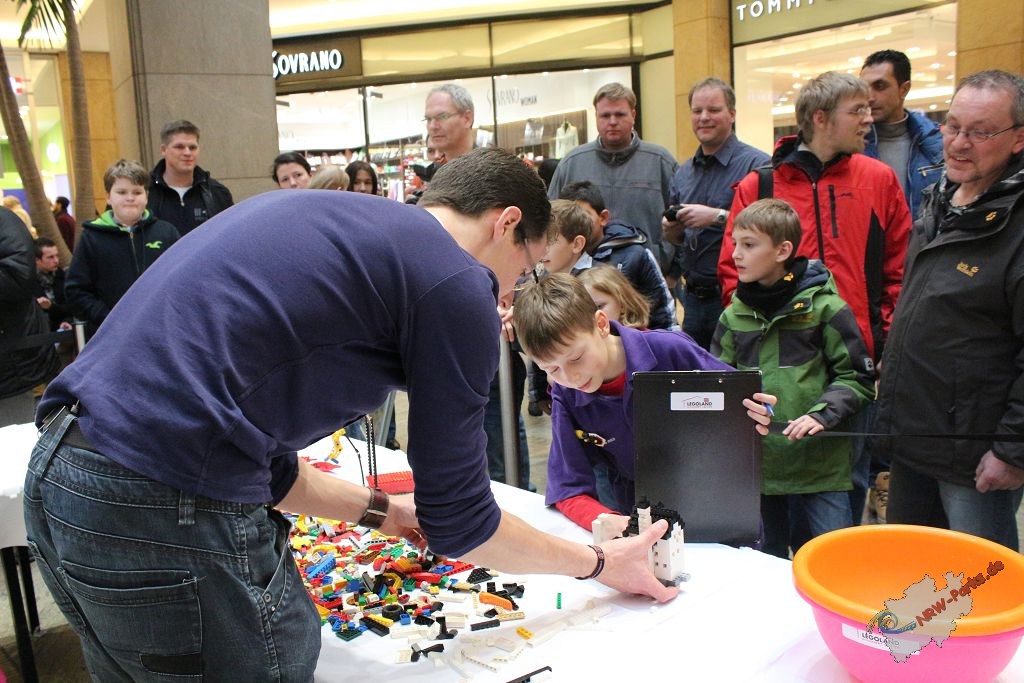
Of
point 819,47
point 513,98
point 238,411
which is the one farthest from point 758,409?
point 513,98

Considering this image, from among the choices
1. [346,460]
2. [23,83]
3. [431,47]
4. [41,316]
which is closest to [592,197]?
[346,460]

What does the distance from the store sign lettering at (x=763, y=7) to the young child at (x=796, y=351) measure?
7.54 meters

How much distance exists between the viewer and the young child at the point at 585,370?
1907 mm

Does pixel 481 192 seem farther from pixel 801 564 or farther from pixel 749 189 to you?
pixel 749 189

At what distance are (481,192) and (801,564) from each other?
Answer: 71cm

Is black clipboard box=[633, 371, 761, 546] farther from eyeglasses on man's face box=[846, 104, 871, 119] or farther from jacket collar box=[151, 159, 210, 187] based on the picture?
jacket collar box=[151, 159, 210, 187]

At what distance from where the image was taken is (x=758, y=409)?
1.74 metres

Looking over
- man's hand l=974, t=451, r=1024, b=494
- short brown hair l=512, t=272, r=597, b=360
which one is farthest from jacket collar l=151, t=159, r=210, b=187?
man's hand l=974, t=451, r=1024, b=494

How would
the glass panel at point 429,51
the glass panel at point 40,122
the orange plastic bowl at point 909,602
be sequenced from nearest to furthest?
the orange plastic bowl at point 909,602
the glass panel at point 429,51
the glass panel at point 40,122

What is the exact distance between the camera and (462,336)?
116cm

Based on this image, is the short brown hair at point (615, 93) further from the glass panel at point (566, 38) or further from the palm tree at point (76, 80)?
the glass panel at point (566, 38)

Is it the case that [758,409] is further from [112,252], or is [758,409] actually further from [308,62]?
[308,62]

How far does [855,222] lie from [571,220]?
0.95 m

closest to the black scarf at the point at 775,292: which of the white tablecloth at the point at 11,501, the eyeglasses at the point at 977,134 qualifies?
the eyeglasses at the point at 977,134
